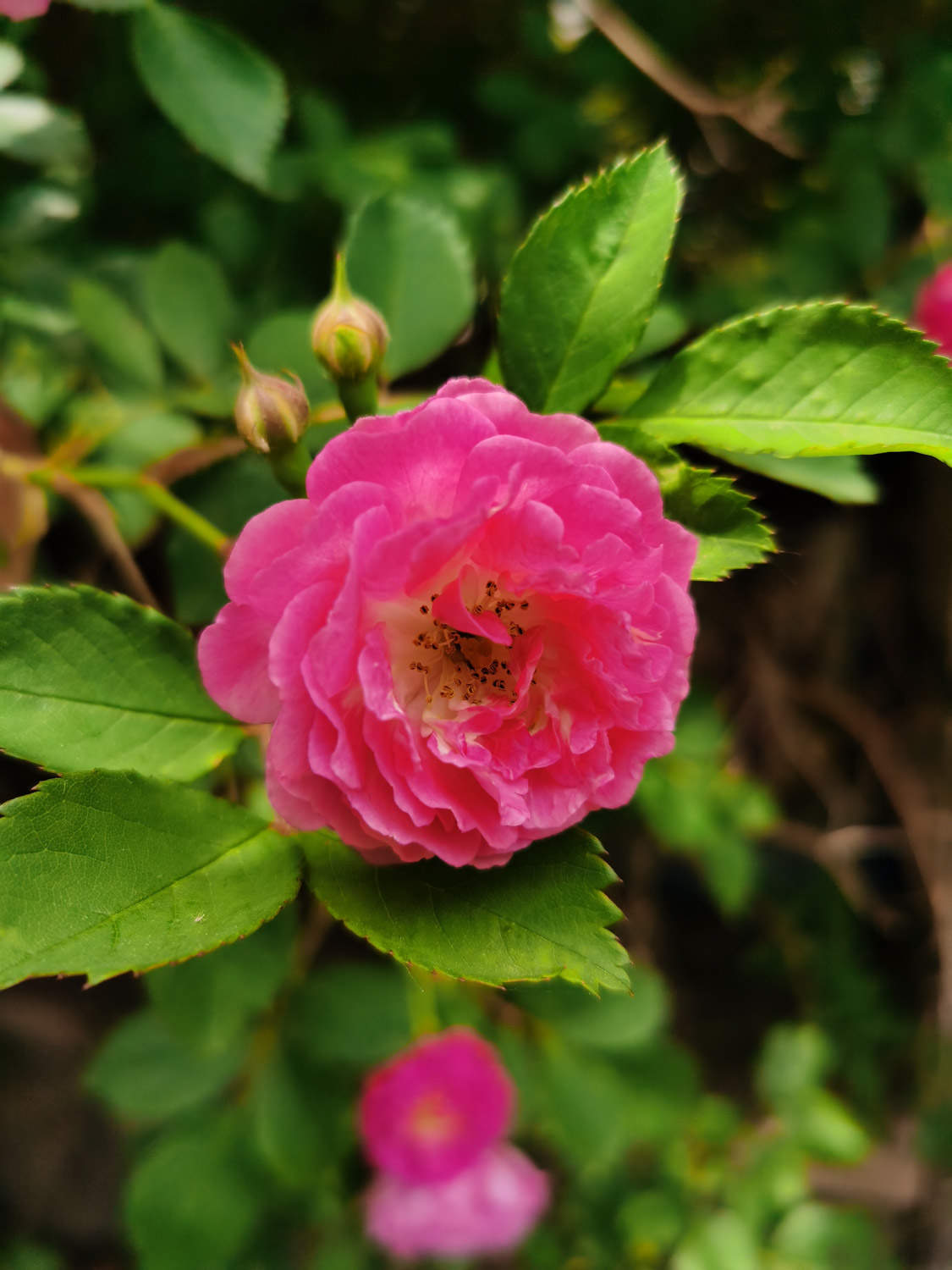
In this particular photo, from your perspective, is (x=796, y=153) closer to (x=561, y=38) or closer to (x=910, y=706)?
(x=561, y=38)

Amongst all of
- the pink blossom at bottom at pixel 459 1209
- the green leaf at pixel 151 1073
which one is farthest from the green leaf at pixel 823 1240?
the green leaf at pixel 151 1073

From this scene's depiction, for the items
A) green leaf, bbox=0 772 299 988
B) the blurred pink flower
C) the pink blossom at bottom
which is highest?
the blurred pink flower

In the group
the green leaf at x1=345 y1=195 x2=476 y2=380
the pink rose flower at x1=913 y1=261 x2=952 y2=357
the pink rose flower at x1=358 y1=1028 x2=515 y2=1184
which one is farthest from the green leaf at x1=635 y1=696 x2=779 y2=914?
the green leaf at x1=345 y1=195 x2=476 y2=380

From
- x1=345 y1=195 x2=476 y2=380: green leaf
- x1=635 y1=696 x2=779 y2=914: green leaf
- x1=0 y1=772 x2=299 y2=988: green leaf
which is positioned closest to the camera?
x1=0 y1=772 x2=299 y2=988: green leaf

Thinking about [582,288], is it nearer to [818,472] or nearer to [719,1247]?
[818,472]

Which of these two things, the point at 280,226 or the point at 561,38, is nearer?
the point at 280,226

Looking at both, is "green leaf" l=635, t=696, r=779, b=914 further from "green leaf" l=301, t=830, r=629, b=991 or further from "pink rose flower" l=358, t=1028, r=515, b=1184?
"green leaf" l=301, t=830, r=629, b=991

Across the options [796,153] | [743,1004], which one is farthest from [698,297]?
[743,1004]
